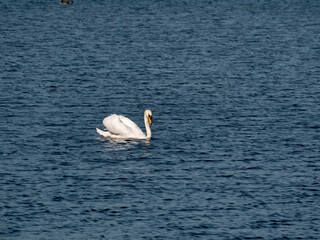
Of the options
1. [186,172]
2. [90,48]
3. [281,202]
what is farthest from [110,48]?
[281,202]

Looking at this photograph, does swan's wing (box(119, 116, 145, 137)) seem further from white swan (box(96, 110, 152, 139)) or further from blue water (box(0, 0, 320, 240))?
blue water (box(0, 0, 320, 240))

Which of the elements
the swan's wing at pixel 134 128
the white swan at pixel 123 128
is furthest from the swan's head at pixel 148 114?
the swan's wing at pixel 134 128

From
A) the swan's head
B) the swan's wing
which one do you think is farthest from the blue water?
the swan's head

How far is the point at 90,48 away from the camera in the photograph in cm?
7550

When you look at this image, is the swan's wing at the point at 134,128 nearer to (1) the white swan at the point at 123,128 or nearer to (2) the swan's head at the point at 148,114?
(1) the white swan at the point at 123,128

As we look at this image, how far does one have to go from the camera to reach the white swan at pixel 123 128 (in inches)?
1585

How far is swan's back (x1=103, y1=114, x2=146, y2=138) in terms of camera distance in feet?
132

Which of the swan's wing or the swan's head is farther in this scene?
the swan's head

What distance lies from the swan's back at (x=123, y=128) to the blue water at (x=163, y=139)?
22.8 inches

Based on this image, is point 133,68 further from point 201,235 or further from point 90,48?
point 201,235

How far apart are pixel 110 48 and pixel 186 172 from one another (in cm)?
4317

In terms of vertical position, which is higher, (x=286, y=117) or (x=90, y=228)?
(x=286, y=117)

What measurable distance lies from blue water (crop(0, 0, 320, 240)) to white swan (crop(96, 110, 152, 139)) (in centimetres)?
55

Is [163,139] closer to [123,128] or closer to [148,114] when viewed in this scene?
[148,114]
